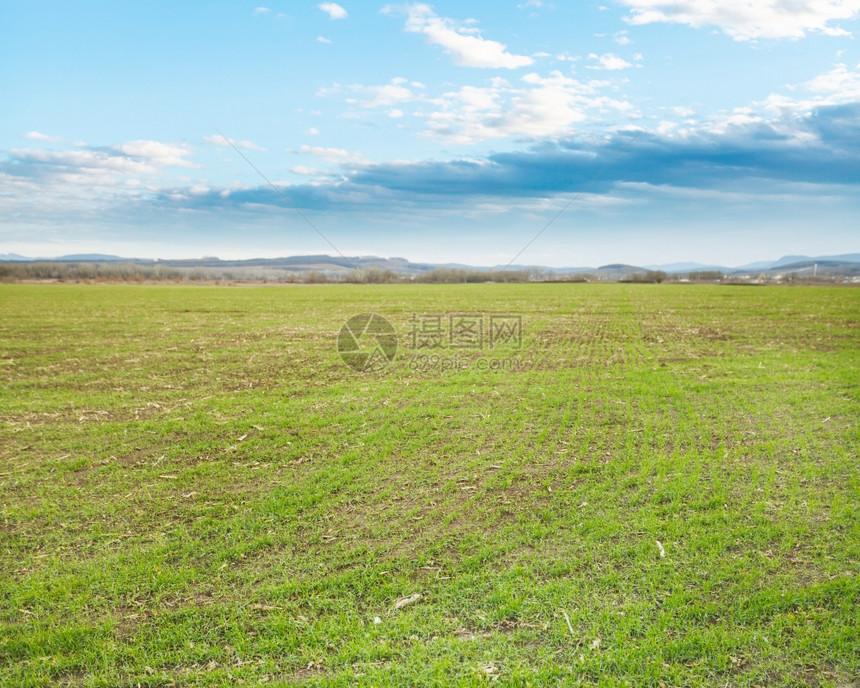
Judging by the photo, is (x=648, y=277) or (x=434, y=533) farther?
(x=648, y=277)

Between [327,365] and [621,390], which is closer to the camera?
[621,390]

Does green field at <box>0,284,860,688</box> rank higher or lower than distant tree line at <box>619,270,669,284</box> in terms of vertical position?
lower

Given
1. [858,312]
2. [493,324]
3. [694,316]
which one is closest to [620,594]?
[493,324]

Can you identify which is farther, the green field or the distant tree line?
the distant tree line

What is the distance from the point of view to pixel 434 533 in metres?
5.93

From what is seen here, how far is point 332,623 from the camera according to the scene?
443 centimetres

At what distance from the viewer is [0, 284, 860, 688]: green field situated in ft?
13.5

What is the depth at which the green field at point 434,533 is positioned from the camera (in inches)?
162

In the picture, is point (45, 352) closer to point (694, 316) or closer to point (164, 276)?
point (694, 316)

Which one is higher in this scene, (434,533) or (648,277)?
(648,277)

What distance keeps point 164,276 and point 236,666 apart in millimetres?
145507

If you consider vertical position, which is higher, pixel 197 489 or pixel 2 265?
pixel 2 265

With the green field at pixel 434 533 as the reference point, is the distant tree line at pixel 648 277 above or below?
above

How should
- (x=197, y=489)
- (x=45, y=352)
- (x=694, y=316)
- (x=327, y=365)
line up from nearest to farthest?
(x=197, y=489) → (x=327, y=365) → (x=45, y=352) → (x=694, y=316)
